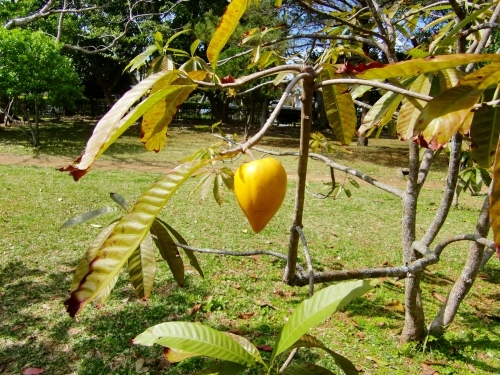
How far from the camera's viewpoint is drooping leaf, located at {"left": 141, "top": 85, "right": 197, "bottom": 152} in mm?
551

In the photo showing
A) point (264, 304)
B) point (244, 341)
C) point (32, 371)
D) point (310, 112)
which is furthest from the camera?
point (264, 304)

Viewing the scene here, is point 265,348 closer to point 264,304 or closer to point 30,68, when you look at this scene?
point 264,304

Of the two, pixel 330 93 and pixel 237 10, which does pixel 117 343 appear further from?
pixel 237 10

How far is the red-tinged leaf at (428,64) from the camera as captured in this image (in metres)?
0.37

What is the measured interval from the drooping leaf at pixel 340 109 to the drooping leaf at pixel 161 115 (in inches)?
10.0

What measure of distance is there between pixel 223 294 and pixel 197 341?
1962 mm

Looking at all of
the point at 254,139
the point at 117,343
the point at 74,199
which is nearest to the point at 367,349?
the point at 117,343

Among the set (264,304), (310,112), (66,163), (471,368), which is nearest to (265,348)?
(264,304)

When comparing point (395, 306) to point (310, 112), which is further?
point (395, 306)

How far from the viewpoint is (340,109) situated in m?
0.72

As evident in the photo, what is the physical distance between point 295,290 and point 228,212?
6.28 ft

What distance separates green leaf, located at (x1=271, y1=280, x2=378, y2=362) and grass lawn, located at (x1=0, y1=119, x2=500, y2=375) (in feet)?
3.67

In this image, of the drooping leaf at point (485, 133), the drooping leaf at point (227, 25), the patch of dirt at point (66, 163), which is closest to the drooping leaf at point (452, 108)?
the drooping leaf at point (485, 133)

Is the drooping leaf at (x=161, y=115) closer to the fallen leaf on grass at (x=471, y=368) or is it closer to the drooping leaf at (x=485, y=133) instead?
the drooping leaf at (x=485, y=133)
